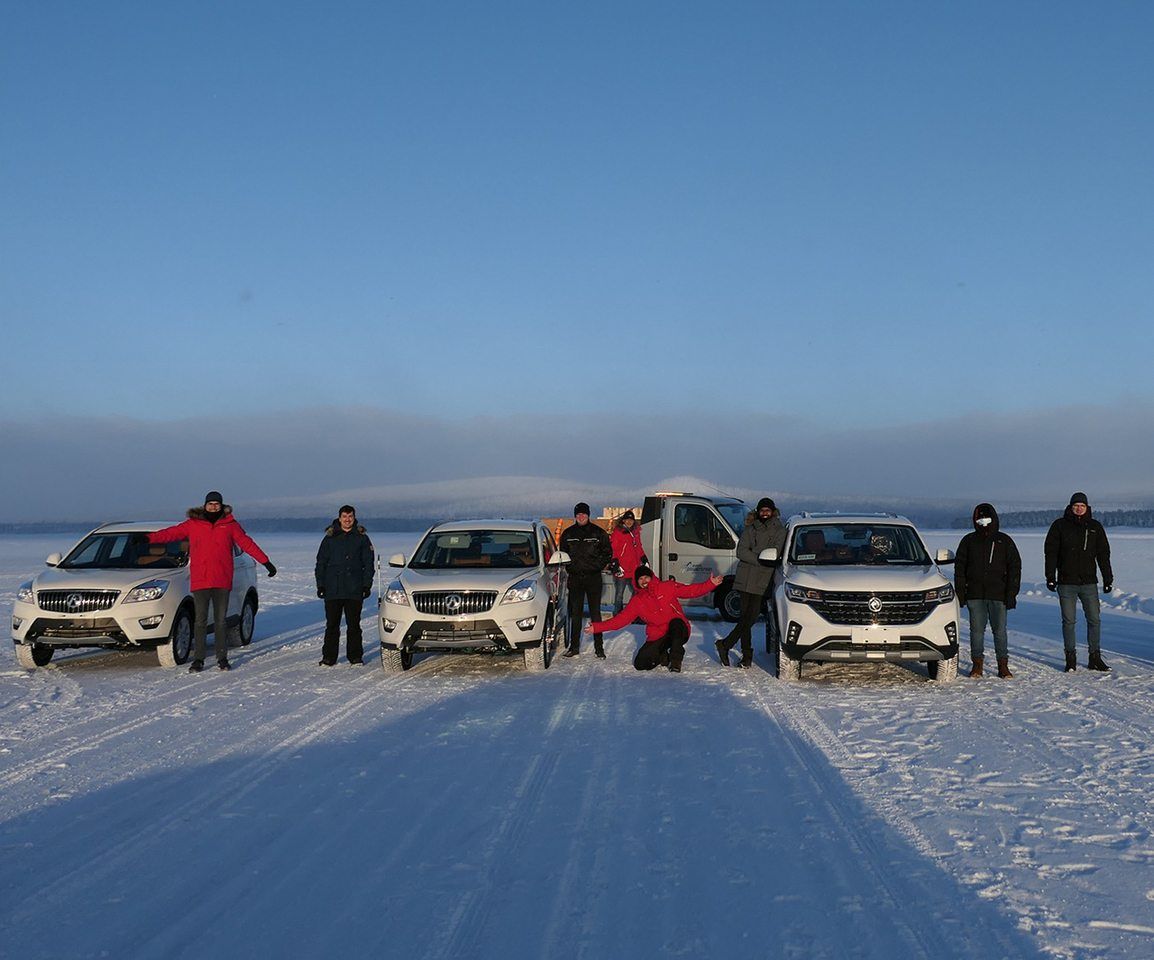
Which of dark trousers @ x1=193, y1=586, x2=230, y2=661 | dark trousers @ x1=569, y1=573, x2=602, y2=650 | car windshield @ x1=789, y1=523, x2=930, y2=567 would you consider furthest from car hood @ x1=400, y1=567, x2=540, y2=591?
car windshield @ x1=789, y1=523, x2=930, y2=567

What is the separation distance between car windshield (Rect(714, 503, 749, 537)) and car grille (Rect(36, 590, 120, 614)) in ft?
31.6

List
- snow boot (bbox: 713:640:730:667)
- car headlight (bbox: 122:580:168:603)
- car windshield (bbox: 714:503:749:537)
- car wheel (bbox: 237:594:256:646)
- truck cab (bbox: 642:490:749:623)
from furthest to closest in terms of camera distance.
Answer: car windshield (bbox: 714:503:749:537) → truck cab (bbox: 642:490:749:623) → car wheel (bbox: 237:594:256:646) → snow boot (bbox: 713:640:730:667) → car headlight (bbox: 122:580:168:603)

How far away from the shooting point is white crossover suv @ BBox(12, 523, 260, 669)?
39.4ft

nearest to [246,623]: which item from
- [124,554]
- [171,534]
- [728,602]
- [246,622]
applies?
[246,622]

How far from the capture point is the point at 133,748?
7969 millimetres

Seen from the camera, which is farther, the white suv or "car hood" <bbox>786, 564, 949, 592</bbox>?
"car hood" <bbox>786, 564, 949, 592</bbox>

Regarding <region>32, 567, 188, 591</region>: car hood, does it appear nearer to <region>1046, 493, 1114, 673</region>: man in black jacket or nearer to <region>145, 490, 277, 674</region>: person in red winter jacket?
<region>145, 490, 277, 674</region>: person in red winter jacket

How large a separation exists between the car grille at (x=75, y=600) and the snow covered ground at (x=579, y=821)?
140cm

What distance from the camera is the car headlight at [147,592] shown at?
12.2m

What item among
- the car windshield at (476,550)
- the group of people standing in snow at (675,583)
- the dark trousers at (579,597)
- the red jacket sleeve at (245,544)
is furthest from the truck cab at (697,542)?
the red jacket sleeve at (245,544)

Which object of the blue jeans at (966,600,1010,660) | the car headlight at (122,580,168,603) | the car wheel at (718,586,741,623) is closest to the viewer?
the blue jeans at (966,600,1010,660)

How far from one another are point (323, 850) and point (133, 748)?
3189 millimetres

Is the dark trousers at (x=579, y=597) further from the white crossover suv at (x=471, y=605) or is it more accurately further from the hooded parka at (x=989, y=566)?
the hooded parka at (x=989, y=566)

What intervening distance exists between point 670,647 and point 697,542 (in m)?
5.75
